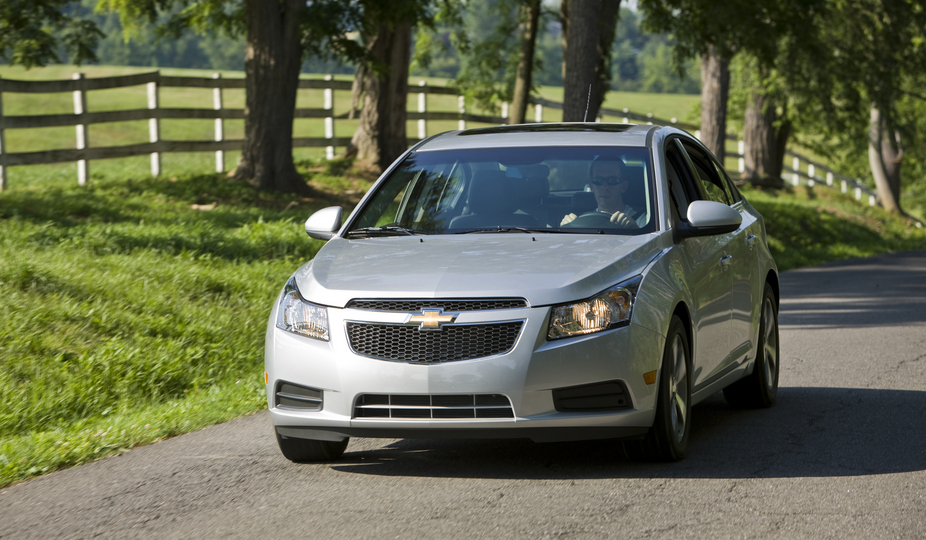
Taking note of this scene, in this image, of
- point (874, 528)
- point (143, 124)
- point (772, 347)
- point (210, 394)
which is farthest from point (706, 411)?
point (143, 124)

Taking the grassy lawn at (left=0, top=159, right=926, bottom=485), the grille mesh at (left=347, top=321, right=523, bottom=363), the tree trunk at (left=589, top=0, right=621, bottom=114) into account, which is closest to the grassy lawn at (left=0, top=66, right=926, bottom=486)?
the grassy lawn at (left=0, top=159, right=926, bottom=485)

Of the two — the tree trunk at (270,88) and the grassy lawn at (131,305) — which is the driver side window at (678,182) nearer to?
the grassy lawn at (131,305)

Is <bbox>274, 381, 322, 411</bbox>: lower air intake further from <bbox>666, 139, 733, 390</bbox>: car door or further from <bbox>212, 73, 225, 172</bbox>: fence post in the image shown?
<bbox>212, 73, 225, 172</bbox>: fence post

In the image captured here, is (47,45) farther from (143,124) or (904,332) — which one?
(143,124)

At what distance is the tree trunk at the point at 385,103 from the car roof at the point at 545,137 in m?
15.7

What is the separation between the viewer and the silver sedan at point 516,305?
17.2ft

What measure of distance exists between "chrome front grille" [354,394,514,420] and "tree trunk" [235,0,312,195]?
13436 millimetres

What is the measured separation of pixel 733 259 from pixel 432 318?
2563 mm

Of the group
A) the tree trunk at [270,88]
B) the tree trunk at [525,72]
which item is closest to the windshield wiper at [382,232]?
the tree trunk at [270,88]

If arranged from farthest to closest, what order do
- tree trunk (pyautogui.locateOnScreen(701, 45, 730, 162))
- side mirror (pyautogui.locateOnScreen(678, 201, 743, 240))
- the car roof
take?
tree trunk (pyautogui.locateOnScreen(701, 45, 730, 162)), the car roof, side mirror (pyautogui.locateOnScreen(678, 201, 743, 240))

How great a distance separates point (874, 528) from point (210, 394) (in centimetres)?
483

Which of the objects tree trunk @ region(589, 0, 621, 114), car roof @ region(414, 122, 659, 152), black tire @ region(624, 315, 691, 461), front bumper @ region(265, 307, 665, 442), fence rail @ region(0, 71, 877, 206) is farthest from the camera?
tree trunk @ region(589, 0, 621, 114)

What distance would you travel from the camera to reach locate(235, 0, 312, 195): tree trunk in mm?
18203

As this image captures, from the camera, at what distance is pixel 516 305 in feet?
17.2
